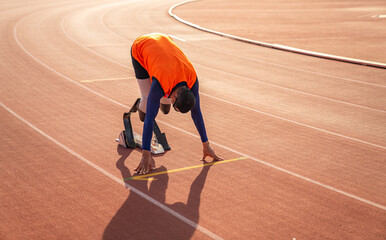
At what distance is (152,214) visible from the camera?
19.4ft

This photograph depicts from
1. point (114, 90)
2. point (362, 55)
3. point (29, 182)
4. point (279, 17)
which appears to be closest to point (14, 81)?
point (114, 90)

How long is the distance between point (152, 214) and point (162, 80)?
171 cm

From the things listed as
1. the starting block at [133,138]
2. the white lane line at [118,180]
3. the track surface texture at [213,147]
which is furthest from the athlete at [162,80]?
the starting block at [133,138]

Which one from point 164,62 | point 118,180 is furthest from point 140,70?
point 118,180

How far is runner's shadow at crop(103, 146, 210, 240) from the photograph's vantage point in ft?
17.9

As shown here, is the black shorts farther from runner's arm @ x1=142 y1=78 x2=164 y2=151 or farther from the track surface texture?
the track surface texture

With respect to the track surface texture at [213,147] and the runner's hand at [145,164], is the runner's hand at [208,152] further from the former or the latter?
the runner's hand at [145,164]

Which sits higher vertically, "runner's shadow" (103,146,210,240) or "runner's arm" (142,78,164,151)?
"runner's arm" (142,78,164,151)

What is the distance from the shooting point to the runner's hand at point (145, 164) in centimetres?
688

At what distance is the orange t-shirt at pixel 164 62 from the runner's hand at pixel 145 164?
0.90 m

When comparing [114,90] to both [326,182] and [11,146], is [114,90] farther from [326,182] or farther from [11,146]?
[326,182]

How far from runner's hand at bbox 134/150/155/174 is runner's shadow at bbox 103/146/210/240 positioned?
0.47 feet

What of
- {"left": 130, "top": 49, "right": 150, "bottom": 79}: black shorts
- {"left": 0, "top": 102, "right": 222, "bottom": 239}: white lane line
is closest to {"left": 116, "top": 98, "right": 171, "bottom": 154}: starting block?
{"left": 130, "top": 49, "right": 150, "bottom": 79}: black shorts

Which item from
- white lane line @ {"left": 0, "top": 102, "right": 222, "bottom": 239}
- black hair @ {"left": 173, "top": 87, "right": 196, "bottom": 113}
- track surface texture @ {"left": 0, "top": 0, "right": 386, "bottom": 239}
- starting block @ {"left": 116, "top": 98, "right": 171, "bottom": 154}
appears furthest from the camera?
starting block @ {"left": 116, "top": 98, "right": 171, "bottom": 154}
